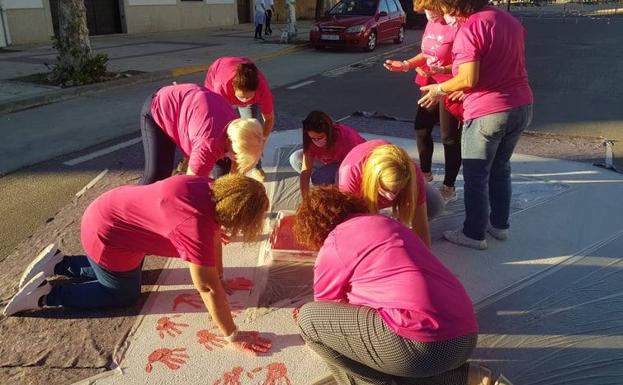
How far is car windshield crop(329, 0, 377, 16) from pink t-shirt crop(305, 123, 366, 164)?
39.0 ft

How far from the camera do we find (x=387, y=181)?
2.47m

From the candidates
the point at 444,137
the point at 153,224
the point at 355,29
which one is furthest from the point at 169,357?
the point at 355,29

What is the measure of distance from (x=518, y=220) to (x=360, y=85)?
238 inches

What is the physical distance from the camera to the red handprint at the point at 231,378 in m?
2.37

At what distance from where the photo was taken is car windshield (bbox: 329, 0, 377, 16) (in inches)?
574

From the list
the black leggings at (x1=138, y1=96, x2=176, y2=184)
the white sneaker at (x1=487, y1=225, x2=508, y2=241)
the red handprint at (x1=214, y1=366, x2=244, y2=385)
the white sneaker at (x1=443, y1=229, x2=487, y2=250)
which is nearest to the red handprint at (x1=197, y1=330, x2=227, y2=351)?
the red handprint at (x1=214, y1=366, x2=244, y2=385)

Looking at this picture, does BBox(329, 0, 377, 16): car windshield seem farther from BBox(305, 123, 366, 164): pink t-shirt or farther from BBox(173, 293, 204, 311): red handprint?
BBox(173, 293, 204, 311): red handprint

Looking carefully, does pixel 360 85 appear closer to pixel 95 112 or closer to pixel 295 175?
pixel 95 112

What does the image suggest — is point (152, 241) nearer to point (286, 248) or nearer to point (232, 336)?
point (232, 336)

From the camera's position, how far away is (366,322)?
204 centimetres

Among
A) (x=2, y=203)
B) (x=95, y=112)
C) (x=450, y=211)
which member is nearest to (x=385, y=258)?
(x=450, y=211)

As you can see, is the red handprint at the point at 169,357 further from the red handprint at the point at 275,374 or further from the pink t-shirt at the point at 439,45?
the pink t-shirt at the point at 439,45

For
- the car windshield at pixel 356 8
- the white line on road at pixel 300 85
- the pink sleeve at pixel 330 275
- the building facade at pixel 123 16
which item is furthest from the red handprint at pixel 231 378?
the building facade at pixel 123 16

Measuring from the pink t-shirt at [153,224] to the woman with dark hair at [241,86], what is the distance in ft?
3.95
